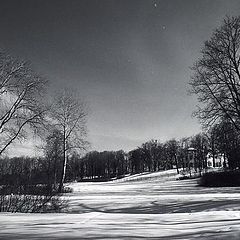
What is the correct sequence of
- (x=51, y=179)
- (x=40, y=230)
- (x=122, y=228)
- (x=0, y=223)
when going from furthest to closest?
1. (x=51, y=179)
2. (x=0, y=223)
3. (x=122, y=228)
4. (x=40, y=230)

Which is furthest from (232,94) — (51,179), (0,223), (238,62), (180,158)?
(180,158)

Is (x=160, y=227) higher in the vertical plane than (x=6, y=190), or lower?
lower

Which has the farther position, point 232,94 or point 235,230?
point 232,94

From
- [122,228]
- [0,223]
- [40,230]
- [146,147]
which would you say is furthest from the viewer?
[146,147]

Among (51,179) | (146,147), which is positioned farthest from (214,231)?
(146,147)

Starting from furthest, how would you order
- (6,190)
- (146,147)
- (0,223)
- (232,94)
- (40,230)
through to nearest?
(146,147) < (232,94) < (6,190) < (0,223) < (40,230)

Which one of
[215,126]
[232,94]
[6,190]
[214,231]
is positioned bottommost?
[214,231]

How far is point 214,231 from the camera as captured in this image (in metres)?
5.69

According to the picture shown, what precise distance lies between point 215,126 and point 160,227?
16377 millimetres

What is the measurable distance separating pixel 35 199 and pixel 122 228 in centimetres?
773

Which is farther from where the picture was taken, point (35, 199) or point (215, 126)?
point (215, 126)

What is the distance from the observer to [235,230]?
558 centimetres

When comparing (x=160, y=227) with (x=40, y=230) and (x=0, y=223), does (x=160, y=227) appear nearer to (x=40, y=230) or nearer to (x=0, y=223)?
(x=40, y=230)

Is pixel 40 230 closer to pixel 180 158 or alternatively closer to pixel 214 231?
pixel 214 231
